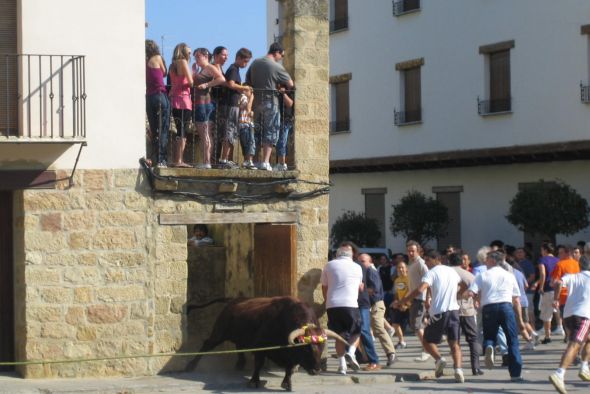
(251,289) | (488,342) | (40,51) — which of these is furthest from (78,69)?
(488,342)

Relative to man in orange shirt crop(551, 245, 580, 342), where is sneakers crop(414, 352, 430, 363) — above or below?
below

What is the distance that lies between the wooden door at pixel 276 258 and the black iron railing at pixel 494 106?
1409 centimetres

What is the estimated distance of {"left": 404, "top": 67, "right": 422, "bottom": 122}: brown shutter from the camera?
32438mm

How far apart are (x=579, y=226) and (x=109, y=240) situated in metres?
13.9

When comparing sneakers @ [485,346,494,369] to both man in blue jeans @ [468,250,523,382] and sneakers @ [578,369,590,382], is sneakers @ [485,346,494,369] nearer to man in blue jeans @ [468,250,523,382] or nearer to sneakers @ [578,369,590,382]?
man in blue jeans @ [468,250,523,382]

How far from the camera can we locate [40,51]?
1461 cm

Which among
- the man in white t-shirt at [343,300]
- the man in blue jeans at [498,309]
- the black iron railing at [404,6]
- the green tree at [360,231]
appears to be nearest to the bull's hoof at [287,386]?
the man in white t-shirt at [343,300]

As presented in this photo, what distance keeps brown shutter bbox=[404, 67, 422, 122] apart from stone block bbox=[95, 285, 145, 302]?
715 inches

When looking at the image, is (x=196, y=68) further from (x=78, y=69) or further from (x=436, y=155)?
(x=436, y=155)

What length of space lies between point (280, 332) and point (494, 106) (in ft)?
53.1

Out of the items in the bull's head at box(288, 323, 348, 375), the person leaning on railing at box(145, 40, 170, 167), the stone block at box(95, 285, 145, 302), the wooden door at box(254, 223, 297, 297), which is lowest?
the bull's head at box(288, 323, 348, 375)

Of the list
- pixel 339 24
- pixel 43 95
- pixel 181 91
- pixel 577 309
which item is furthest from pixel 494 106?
pixel 43 95

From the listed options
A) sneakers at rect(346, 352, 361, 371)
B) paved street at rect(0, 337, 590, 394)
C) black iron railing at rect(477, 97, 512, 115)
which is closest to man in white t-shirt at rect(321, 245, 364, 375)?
sneakers at rect(346, 352, 361, 371)

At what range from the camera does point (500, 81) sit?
1172 inches
